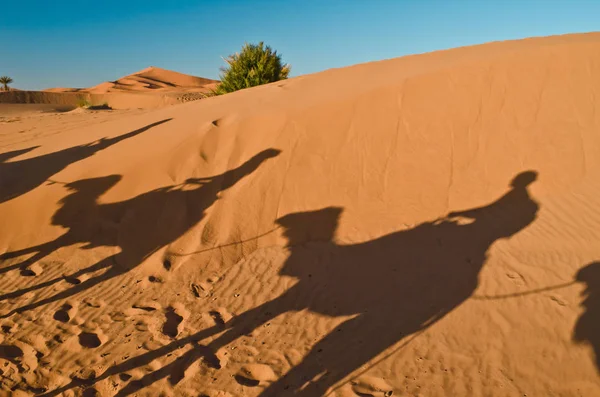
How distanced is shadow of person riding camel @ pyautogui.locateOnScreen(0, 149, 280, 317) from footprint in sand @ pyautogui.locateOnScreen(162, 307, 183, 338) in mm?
923

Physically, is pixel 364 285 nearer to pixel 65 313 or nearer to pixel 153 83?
pixel 65 313

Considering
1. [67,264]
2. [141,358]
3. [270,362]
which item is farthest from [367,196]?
[67,264]

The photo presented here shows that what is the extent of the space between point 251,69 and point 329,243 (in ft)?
38.0

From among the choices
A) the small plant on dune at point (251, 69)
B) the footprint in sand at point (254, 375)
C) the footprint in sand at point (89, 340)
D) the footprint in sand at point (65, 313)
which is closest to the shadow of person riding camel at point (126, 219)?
the footprint in sand at point (65, 313)

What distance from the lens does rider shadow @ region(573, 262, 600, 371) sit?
145 inches

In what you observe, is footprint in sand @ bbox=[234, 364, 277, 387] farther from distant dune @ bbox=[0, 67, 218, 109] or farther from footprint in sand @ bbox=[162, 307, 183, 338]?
distant dune @ bbox=[0, 67, 218, 109]

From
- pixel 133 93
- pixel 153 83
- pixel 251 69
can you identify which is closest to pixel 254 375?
pixel 251 69

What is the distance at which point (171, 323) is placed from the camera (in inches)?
166

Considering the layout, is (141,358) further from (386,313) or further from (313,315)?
(386,313)

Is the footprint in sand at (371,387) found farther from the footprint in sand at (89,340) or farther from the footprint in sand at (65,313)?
the footprint in sand at (65,313)

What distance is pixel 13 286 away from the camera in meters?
4.82

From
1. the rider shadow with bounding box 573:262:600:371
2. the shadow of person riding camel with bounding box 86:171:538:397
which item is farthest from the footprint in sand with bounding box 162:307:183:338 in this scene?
the rider shadow with bounding box 573:262:600:371

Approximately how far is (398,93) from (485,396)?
5.36 meters

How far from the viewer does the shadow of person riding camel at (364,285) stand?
3.64 m
